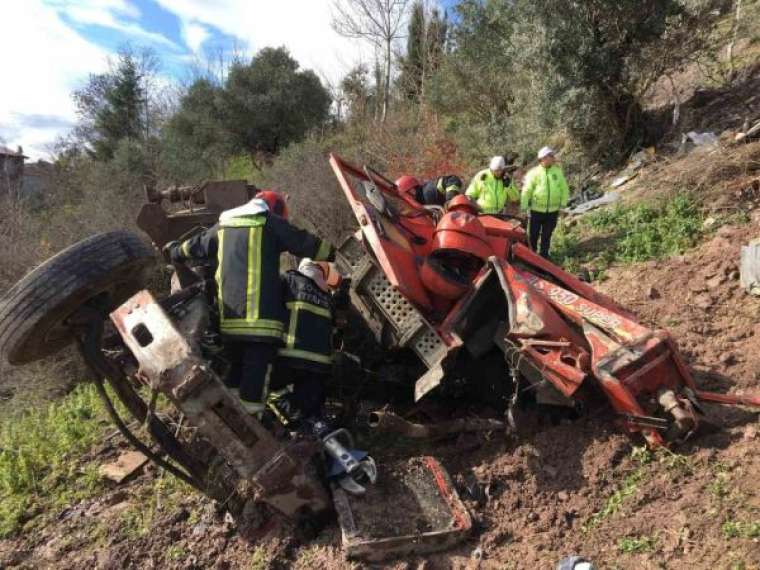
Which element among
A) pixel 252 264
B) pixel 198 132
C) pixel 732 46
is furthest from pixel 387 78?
pixel 252 264

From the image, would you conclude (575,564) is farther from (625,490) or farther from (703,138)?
(703,138)

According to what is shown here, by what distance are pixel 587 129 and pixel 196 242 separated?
27.0ft

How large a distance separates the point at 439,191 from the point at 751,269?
8.97 ft

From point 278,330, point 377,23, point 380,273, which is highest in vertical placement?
point 377,23

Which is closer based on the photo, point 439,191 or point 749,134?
point 439,191

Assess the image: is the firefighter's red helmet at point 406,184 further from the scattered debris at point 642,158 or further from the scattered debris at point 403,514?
the scattered debris at point 642,158

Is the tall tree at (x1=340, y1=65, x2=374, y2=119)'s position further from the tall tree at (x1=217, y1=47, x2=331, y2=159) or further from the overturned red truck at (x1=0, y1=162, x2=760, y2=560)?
the overturned red truck at (x1=0, y1=162, x2=760, y2=560)

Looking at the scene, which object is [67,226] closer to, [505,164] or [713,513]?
[505,164]

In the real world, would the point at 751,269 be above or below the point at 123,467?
above

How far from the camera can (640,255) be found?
615 cm

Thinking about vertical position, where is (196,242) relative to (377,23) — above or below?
below

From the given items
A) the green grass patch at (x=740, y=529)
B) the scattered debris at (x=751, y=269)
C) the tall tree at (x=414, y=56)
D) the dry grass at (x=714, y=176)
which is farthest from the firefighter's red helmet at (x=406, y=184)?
the tall tree at (x=414, y=56)

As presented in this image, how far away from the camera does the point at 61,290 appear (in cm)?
254

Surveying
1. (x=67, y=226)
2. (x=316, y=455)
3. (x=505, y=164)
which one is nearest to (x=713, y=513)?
(x=316, y=455)
